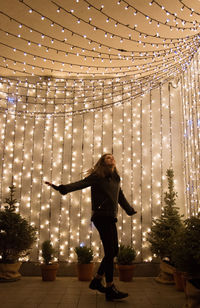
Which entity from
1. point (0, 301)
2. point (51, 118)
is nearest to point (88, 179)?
point (0, 301)

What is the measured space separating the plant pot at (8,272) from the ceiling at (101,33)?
275 centimetres

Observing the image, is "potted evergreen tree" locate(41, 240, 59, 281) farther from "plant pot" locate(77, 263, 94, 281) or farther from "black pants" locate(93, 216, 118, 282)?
"black pants" locate(93, 216, 118, 282)

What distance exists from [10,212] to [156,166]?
241 cm

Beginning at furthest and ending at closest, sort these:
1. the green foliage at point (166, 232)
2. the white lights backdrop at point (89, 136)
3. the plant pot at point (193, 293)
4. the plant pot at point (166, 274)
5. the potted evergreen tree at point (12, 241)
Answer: the white lights backdrop at point (89, 136) → the potted evergreen tree at point (12, 241) → the green foliage at point (166, 232) → the plant pot at point (166, 274) → the plant pot at point (193, 293)

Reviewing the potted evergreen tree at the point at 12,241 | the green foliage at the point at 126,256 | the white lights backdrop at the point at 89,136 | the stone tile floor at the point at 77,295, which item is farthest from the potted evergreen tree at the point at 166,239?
the potted evergreen tree at the point at 12,241

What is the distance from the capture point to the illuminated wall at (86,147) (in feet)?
17.6

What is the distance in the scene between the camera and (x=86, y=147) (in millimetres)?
5605

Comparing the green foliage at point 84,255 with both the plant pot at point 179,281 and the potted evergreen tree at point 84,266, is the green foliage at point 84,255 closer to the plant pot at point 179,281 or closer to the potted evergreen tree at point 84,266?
the potted evergreen tree at point 84,266

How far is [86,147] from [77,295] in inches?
98.1

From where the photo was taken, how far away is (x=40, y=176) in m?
5.54

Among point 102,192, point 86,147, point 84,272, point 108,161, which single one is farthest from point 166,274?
point 86,147

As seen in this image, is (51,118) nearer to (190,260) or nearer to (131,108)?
(131,108)

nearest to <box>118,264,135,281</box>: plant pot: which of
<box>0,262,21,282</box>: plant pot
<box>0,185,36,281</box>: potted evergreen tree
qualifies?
<box>0,185,36,281</box>: potted evergreen tree

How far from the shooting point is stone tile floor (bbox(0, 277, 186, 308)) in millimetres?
3328
